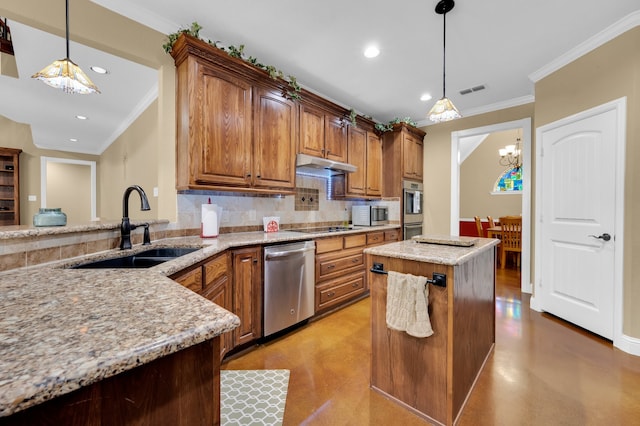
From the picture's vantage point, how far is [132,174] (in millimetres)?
4211

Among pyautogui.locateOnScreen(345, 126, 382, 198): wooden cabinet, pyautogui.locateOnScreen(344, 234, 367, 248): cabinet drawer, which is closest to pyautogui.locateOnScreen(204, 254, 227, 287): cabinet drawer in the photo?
pyautogui.locateOnScreen(344, 234, 367, 248): cabinet drawer

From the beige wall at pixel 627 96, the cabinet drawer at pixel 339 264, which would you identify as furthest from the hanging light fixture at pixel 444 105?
the cabinet drawer at pixel 339 264

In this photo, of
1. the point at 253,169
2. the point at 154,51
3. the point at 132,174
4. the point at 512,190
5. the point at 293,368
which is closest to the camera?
the point at 293,368

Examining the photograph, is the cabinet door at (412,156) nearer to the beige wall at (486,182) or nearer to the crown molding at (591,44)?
the crown molding at (591,44)

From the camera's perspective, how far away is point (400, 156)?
13.8 ft

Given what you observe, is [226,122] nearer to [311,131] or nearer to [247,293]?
[311,131]

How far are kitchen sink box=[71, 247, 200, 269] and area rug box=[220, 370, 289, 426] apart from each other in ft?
3.05

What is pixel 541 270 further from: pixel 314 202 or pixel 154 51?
pixel 154 51

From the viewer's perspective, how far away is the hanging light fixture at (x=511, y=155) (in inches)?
240

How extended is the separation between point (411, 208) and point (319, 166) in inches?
75.1

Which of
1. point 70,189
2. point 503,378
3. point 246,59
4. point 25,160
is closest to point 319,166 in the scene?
point 246,59

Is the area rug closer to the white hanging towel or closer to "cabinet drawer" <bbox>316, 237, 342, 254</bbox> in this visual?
the white hanging towel

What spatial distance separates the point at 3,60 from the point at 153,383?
4.11m

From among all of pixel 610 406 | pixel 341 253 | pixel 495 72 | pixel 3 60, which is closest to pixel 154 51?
A: pixel 3 60
